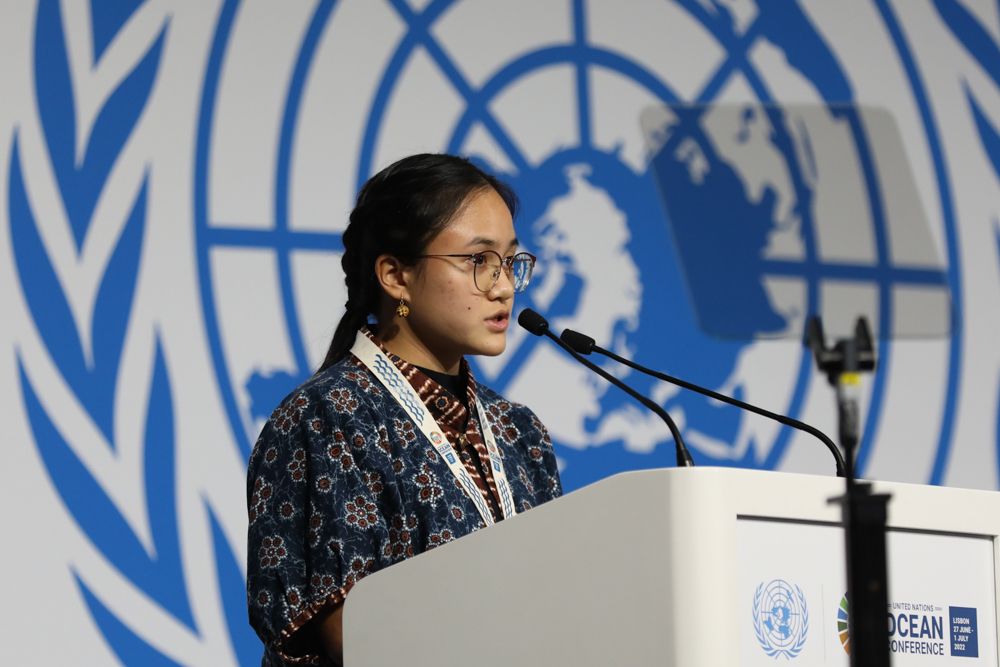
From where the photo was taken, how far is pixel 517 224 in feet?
11.8

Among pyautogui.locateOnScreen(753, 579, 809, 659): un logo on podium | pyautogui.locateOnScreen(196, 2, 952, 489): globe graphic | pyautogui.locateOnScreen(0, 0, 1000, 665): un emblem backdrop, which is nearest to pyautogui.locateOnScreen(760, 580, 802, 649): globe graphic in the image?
pyautogui.locateOnScreen(753, 579, 809, 659): un logo on podium

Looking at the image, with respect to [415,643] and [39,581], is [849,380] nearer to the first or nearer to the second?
[415,643]

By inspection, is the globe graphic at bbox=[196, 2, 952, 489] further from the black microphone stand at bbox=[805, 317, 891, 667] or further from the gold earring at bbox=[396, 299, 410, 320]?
the black microphone stand at bbox=[805, 317, 891, 667]

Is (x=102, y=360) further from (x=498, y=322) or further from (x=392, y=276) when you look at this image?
(x=498, y=322)

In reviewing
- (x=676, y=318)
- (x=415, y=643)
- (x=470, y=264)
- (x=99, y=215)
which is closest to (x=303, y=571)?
(x=415, y=643)

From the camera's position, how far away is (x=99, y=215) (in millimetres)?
3117

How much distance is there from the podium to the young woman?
376mm

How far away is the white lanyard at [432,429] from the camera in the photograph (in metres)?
2.21

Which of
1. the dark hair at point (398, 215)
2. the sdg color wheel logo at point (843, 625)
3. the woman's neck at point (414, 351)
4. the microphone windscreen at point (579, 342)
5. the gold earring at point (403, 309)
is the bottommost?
the sdg color wheel logo at point (843, 625)

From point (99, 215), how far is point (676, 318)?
1537 millimetres

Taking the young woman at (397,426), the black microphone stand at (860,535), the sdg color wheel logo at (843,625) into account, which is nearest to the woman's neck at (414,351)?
the young woman at (397,426)

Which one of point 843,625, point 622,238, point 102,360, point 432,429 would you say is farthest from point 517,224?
point 843,625

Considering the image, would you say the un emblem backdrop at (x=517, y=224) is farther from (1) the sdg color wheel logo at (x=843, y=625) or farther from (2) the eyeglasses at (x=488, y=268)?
(1) the sdg color wheel logo at (x=843, y=625)

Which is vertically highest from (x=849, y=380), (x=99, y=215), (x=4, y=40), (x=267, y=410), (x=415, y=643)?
(x=4, y=40)
